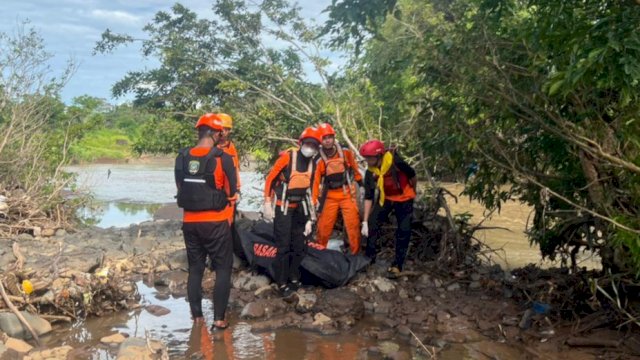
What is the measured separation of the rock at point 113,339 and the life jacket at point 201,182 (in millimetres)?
1205

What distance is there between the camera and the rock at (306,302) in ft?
20.1

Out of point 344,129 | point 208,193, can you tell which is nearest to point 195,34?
point 344,129

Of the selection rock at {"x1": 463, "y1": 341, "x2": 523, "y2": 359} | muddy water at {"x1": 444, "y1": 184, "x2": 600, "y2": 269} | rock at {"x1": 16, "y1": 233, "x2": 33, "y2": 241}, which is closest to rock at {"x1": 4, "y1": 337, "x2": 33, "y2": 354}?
rock at {"x1": 463, "y1": 341, "x2": 523, "y2": 359}

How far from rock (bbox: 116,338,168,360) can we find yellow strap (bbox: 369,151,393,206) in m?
2.98

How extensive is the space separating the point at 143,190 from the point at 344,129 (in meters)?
16.7

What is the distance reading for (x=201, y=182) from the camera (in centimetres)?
538

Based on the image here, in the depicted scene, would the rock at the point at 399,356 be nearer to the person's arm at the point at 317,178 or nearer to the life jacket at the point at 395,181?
the person's arm at the point at 317,178

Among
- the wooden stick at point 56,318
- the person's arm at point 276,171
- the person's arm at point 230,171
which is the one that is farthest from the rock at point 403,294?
the wooden stick at point 56,318

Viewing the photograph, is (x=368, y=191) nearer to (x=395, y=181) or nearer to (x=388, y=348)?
(x=395, y=181)

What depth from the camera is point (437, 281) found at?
6949 mm

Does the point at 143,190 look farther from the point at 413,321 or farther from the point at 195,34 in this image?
the point at 413,321

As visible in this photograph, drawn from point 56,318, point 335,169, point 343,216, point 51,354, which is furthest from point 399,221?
point 51,354

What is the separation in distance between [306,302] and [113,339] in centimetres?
185

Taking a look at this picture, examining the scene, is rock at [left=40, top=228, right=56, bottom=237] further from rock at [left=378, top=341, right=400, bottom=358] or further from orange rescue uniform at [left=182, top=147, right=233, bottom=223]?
rock at [left=378, top=341, right=400, bottom=358]
